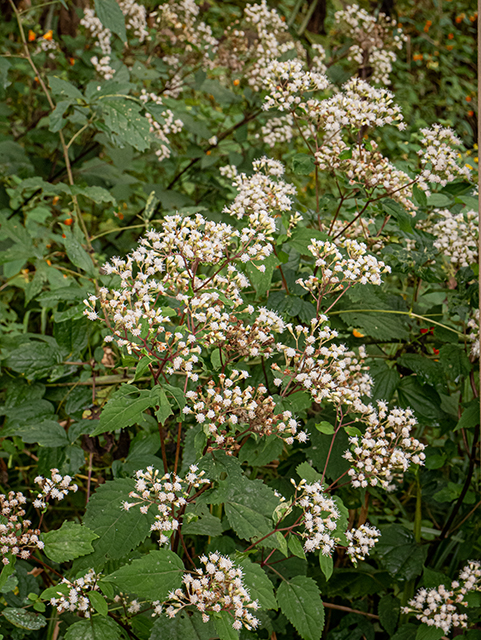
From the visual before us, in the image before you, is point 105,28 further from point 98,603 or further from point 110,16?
point 98,603

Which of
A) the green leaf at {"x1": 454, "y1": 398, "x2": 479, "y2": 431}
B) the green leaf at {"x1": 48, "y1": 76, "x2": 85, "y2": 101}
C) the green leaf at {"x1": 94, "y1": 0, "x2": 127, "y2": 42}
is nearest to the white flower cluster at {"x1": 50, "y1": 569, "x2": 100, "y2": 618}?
the green leaf at {"x1": 454, "y1": 398, "x2": 479, "y2": 431}

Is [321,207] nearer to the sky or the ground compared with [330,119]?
nearer to the ground

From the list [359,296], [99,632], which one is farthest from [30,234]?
[99,632]

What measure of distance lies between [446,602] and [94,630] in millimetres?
1072

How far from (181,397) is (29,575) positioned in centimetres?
90

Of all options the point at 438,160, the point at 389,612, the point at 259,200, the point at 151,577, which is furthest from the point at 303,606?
the point at 438,160

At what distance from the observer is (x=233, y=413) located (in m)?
1.21

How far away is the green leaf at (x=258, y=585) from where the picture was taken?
1098 mm

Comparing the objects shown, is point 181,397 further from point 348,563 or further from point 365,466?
point 348,563

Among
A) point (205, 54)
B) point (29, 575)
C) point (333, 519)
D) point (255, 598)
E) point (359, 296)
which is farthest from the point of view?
point (205, 54)

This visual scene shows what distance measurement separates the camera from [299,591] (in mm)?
1277

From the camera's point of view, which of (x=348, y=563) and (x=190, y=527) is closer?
(x=190, y=527)

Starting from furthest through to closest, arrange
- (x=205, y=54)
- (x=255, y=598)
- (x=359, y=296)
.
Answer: (x=205, y=54), (x=359, y=296), (x=255, y=598)

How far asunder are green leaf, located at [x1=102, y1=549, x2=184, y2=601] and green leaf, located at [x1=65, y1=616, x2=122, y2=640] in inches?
7.1
